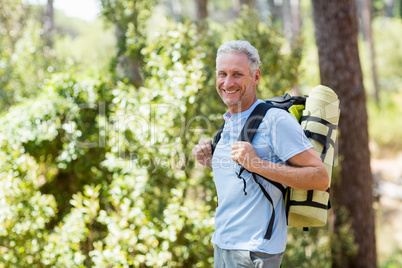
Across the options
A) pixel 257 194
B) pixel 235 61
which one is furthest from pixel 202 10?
pixel 257 194

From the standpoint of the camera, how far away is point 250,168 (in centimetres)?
208

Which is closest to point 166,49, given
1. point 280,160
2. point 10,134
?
point 10,134

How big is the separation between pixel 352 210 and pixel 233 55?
419 cm

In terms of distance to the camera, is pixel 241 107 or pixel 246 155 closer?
pixel 246 155

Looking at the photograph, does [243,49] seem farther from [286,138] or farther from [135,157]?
[135,157]

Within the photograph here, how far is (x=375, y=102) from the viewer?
20250 mm

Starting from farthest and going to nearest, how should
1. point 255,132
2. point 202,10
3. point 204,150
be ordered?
point 202,10, point 204,150, point 255,132

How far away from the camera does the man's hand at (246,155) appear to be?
6.73 feet

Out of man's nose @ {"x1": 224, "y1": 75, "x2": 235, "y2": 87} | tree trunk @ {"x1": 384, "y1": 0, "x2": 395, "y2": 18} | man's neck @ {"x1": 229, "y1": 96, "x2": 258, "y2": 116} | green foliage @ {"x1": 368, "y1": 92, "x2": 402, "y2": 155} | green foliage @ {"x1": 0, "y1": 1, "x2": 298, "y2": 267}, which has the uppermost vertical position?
tree trunk @ {"x1": 384, "y1": 0, "x2": 395, "y2": 18}

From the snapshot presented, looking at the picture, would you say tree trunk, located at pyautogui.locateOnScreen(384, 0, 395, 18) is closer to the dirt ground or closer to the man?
the dirt ground

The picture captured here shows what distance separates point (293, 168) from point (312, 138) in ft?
1.04

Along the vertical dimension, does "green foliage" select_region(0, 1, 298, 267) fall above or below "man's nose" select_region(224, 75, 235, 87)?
below

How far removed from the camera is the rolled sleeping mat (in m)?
2.24

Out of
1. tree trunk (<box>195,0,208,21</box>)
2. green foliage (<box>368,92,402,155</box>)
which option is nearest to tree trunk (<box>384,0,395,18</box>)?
green foliage (<box>368,92,402,155</box>)
